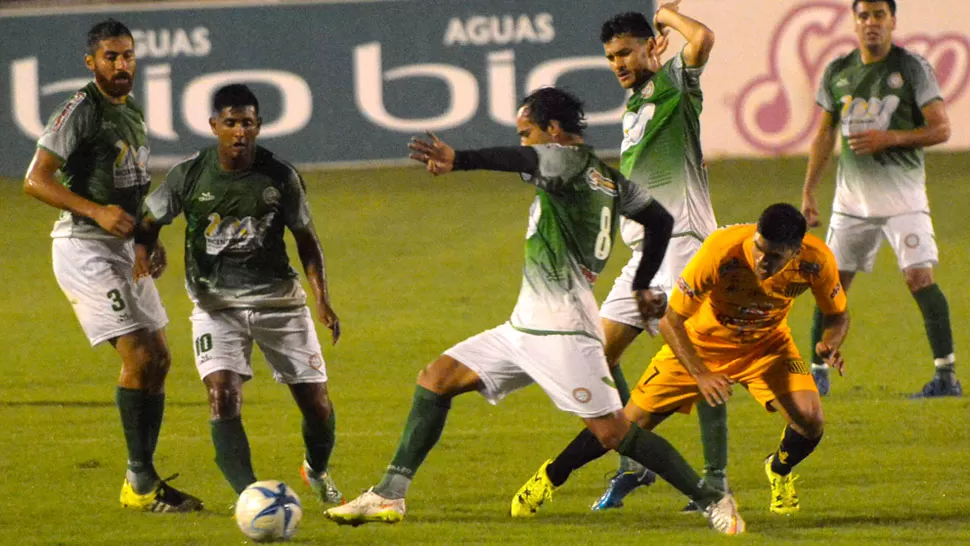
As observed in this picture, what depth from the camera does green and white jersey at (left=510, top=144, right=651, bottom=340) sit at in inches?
271

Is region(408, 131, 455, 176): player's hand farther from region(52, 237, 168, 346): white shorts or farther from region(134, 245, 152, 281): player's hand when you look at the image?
region(52, 237, 168, 346): white shorts

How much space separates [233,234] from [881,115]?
4805 millimetres

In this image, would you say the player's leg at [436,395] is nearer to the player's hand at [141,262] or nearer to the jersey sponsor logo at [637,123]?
the player's hand at [141,262]

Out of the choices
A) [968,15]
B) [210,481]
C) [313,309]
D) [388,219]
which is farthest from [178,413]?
[968,15]

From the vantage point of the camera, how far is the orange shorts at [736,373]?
7516 mm

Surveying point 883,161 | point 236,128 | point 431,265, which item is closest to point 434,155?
point 236,128

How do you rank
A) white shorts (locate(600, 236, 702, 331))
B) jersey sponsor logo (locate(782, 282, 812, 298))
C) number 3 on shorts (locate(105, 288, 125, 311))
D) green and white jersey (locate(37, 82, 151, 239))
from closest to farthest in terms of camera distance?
jersey sponsor logo (locate(782, 282, 812, 298)), green and white jersey (locate(37, 82, 151, 239)), number 3 on shorts (locate(105, 288, 125, 311)), white shorts (locate(600, 236, 702, 331))

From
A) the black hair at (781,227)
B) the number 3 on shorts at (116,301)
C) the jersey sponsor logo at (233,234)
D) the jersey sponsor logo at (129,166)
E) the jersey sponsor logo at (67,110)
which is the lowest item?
the number 3 on shorts at (116,301)

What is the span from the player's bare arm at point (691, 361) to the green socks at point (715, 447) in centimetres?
32

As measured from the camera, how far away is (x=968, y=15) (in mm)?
19391

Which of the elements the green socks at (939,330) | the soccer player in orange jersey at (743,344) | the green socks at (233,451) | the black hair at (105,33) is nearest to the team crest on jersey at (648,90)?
the soccer player in orange jersey at (743,344)

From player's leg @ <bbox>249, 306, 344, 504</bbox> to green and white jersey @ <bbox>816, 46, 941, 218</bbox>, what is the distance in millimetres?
4297

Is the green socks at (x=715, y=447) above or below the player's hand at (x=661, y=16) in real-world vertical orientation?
below

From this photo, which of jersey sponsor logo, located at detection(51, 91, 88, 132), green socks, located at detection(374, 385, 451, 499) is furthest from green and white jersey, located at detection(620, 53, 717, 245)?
jersey sponsor logo, located at detection(51, 91, 88, 132)
